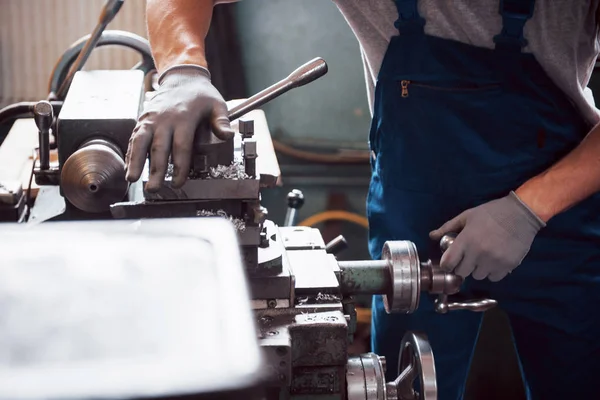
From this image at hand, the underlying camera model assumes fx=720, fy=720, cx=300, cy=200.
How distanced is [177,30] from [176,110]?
0.31m

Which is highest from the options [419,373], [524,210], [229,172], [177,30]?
[177,30]

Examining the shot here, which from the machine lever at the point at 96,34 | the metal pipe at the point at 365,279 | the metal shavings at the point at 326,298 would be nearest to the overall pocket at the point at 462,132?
the metal pipe at the point at 365,279

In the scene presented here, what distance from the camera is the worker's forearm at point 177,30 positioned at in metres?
1.14

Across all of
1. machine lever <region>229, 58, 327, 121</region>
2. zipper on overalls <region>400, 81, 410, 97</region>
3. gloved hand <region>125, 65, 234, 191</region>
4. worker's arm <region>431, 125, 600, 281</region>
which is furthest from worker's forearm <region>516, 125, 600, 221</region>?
gloved hand <region>125, 65, 234, 191</region>

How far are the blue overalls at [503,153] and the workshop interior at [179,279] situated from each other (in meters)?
0.18

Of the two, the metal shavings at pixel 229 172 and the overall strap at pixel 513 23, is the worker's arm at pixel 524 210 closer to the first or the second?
the overall strap at pixel 513 23

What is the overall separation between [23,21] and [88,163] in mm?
1821

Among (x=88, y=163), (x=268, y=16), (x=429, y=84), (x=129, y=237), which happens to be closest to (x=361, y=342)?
(x=268, y=16)

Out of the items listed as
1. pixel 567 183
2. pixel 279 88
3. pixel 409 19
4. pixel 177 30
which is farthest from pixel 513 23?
pixel 177 30

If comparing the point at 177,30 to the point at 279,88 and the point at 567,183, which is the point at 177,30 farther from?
the point at 567,183

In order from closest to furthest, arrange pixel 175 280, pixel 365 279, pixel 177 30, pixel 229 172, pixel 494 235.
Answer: pixel 175 280, pixel 229 172, pixel 365 279, pixel 494 235, pixel 177 30

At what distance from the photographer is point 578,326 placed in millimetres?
1206

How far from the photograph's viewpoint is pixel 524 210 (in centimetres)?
110

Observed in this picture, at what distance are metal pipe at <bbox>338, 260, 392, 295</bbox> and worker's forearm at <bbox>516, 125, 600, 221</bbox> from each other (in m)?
0.28
